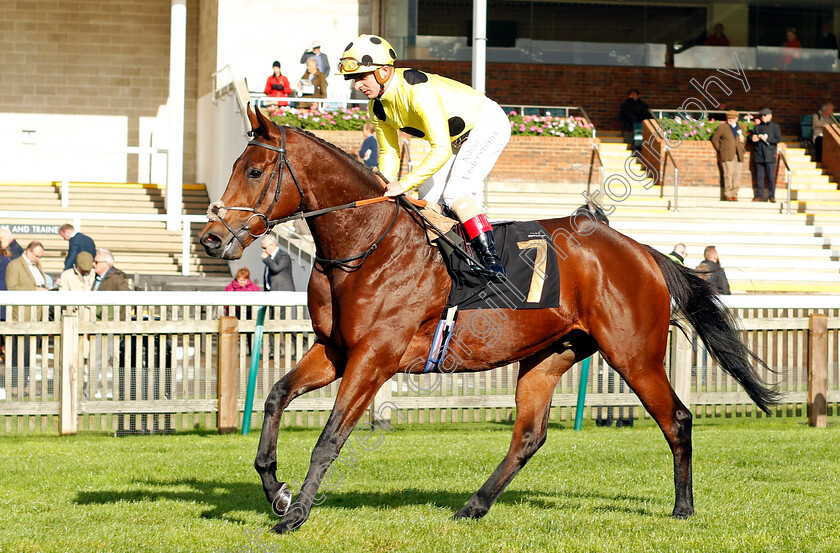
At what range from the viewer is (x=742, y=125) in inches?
816

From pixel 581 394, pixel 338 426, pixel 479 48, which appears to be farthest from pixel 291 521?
pixel 479 48

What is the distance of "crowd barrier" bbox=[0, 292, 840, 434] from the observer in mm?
9188

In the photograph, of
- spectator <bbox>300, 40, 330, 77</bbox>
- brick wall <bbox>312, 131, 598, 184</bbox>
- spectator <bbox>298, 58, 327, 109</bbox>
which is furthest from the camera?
spectator <bbox>300, 40, 330, 77</bbox>

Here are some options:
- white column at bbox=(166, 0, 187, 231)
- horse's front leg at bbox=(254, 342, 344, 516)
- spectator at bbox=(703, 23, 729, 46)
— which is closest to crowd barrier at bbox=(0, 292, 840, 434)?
horse's front leg at bbox=(254, 342, 344, 516)

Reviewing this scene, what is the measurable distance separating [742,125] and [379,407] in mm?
13557

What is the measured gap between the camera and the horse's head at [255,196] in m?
5.27

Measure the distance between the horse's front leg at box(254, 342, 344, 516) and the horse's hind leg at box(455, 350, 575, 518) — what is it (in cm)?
104

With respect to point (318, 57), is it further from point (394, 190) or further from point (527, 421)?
point (394, 190)

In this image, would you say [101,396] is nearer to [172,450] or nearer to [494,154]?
[172,450]

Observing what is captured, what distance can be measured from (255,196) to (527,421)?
7.11ft

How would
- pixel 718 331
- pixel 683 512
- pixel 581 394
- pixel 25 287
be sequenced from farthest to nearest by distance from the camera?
pixel 25 287 < pixel 581 394 < pixel 718 331 < pixel 683 512

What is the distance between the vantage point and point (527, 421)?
636 cm

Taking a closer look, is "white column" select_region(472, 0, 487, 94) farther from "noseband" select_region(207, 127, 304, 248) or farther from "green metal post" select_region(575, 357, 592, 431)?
"noseband" select_region(207, 127, 304, 248)

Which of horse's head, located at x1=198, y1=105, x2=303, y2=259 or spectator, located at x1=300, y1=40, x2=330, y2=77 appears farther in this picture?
spectator, located at x1=300, y1=40, x2=330, y2=77
